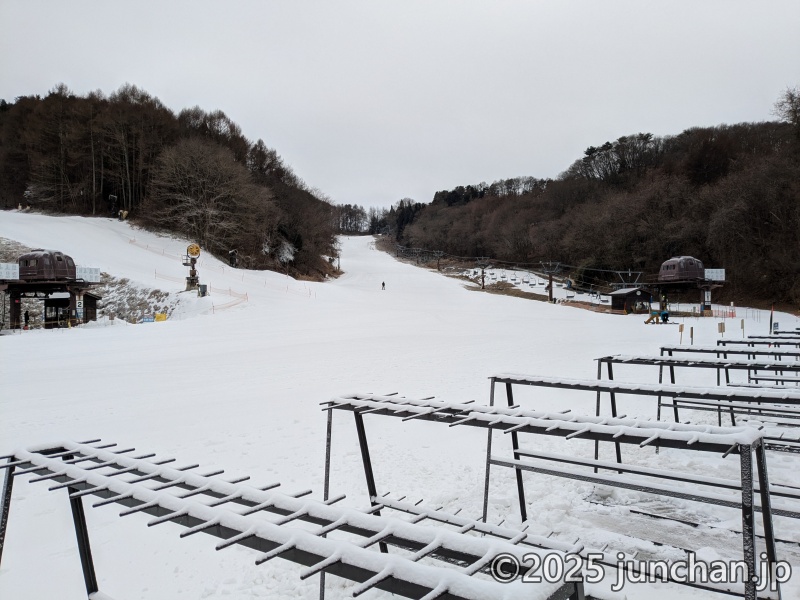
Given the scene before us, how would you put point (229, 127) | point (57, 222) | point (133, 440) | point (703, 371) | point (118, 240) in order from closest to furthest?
point (133, 440) < point (703, 371) < point (118, 240) < point (57, 222) < point (229, 127)

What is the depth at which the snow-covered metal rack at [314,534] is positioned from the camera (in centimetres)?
137

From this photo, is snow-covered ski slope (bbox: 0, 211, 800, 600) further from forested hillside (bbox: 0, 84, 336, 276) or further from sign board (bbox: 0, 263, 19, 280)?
forested hillside (bbox: 0, 84, 336, 276)

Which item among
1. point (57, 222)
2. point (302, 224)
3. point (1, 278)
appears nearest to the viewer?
point (1, 278)

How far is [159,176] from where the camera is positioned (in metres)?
47.6

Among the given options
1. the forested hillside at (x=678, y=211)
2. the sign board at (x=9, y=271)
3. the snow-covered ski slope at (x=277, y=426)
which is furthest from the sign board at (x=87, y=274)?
the forested hillside at (x=678, y=211)

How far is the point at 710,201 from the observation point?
4569cm

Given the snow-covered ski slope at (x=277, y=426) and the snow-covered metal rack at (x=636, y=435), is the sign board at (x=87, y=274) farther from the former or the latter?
the snow-covered metal rack at (x=636, y=435)

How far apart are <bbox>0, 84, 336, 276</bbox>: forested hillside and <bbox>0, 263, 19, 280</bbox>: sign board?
22060mm

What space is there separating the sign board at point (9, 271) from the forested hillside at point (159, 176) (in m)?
22.1

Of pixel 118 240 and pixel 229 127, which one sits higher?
pixel 229 127

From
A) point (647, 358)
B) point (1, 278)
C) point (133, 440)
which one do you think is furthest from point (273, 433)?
point (1, 278)

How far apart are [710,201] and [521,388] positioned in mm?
45738

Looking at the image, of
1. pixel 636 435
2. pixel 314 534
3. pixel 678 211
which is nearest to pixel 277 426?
pixel 636 435

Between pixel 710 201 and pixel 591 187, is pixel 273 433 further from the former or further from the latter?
pixel 591 187
